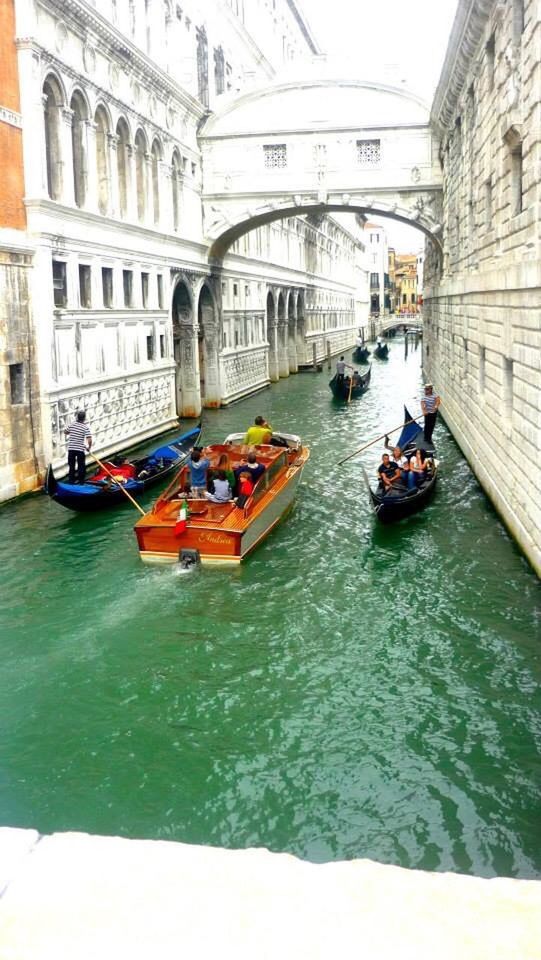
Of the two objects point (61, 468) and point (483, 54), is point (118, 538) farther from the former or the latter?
point (483, 54)

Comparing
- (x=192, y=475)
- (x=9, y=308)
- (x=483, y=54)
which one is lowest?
(x=192, y=475)

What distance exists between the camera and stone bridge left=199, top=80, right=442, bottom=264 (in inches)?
860

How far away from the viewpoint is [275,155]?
890 inches

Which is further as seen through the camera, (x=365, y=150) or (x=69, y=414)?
(x=365, y=150)

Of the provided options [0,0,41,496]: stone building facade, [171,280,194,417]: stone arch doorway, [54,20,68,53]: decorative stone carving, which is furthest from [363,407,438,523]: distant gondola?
[171,280,194,417]: stone arch doorway

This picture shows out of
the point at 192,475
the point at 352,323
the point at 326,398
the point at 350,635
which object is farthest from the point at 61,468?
the point at 352,323

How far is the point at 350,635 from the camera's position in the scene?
27.1ft

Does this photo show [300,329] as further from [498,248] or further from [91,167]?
[498,248]

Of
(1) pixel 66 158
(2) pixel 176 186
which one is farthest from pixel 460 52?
(2) pixel 176 186

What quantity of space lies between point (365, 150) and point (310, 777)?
19.5m

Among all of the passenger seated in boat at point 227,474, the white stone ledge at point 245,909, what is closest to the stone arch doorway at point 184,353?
the passenger seated in boat at point 227,474

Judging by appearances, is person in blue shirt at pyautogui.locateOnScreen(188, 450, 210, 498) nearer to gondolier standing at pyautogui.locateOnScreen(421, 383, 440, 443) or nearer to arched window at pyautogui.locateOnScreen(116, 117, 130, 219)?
gondolier standing at pyautogui.locateOnScreen(421, 383, 440, 443)

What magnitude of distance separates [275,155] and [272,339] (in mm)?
12230

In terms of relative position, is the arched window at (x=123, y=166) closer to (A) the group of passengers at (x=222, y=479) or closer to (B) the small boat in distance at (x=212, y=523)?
(B) the small boat in distance at (x=212, y=523)
